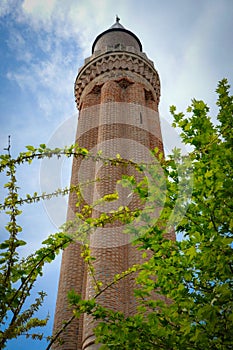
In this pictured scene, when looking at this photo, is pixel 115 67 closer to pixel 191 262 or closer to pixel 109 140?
pixel 109 140

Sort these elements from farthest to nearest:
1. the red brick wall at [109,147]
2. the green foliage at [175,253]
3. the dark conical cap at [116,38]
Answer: the dark conical cap at [116,38], the red brick wall at [109,147], the green foliage at [175,253]

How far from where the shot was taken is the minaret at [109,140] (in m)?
8.94

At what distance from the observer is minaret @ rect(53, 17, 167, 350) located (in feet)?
29.3

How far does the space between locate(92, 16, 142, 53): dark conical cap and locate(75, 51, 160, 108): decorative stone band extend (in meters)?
1.60

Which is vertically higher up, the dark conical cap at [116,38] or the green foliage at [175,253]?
the dark conical cap at [116,38]

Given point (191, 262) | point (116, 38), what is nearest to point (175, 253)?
point (191, 262)

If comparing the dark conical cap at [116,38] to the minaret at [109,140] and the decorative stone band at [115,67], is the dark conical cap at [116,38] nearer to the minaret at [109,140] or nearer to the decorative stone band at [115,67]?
the minaret at [109,140]

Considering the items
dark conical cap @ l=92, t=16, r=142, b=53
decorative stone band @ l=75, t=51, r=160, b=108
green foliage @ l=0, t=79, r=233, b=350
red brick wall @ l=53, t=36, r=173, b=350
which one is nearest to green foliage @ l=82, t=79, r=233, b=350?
green foliage @ l=0, t=79, r=233, b=350

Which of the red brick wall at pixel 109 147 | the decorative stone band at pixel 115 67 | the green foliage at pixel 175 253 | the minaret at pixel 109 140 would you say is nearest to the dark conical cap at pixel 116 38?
the minaret at pixel 109 140

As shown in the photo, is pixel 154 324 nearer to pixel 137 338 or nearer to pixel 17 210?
pixel 137 338

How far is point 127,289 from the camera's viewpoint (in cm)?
901

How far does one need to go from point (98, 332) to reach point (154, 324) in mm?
678

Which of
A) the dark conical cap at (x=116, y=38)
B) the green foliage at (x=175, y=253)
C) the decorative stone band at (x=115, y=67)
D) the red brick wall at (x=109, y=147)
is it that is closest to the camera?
the green foliage at (x=175, y=253)

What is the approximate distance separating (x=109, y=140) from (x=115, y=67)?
4615 mm
